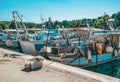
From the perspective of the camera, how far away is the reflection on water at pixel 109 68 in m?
17.5

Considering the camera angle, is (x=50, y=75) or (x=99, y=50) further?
(x=99, y=50)

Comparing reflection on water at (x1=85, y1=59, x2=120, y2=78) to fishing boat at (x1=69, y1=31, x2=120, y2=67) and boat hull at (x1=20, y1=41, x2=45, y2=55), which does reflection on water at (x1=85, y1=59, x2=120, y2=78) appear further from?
boat hull at (x1=20, y1=41, x2=45, y2=55)

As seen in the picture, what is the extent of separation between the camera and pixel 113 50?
781 inches

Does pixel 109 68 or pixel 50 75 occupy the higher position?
pixel 50 75

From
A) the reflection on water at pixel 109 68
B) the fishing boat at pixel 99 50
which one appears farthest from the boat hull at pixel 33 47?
the reflection on water at pixel 109 68

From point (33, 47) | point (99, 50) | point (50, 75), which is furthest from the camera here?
point (33, 47)

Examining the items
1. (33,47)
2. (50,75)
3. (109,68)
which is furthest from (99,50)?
(50,75)

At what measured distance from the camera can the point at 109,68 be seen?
745 inches

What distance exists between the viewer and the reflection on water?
1752 centimetres

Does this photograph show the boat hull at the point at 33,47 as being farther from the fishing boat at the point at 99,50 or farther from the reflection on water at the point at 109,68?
the reflection on water at the point at 109,68

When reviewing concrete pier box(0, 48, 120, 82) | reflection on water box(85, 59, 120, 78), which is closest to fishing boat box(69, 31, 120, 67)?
reflection on water box(85, 59, 120, 78)

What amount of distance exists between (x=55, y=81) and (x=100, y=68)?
10907mm

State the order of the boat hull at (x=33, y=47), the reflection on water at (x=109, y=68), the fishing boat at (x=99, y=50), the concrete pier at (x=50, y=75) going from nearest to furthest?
the concrete pier at (x=50, y=75) → the fishing boat at (x=99, y=50) → the reflection on water at (x=109, y=68) → the boat hull at (x=33, y=47)

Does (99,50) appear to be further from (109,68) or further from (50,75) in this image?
(50,75)
